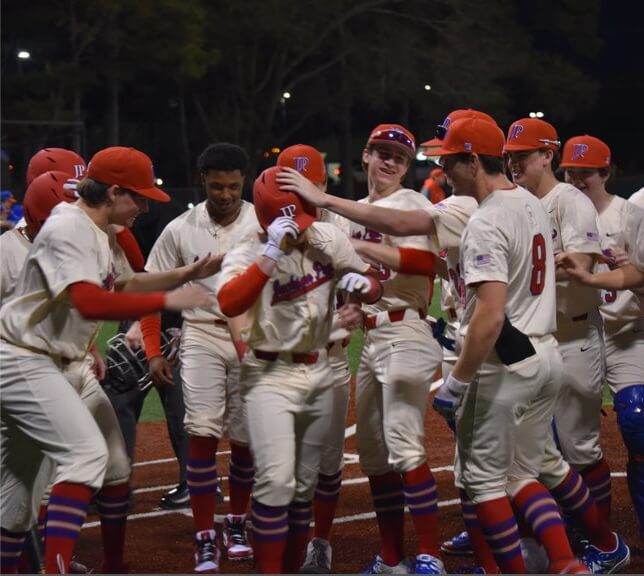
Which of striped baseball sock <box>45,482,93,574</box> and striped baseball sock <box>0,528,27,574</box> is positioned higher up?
striped baseball sock <box>45,482,93,574</box>

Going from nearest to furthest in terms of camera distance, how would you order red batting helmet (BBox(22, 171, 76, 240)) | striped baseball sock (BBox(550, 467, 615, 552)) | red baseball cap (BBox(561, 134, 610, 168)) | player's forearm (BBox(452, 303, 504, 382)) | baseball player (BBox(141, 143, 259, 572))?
player's forearm (BBox(452, 303, 504, 382)), striped baseball sock (BBox(550, 467, 615, 552)), red batting helmet (BBox(22, 171, 76, 240)), baseball player (BBox(141, 143, 259, 572)), red baseball cap (BBox(561, 134, 610, 168))

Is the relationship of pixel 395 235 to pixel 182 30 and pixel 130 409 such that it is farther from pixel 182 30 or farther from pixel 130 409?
pixel 182 30

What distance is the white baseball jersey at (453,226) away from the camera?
5785 mm

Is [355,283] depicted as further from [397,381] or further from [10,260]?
[10,260]

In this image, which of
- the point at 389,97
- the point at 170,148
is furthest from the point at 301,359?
the point at 170,148

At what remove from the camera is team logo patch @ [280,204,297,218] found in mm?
5344

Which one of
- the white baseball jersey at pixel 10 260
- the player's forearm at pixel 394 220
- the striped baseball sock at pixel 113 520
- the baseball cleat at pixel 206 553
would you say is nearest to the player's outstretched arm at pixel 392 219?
the player's forearm at pixel 394 220

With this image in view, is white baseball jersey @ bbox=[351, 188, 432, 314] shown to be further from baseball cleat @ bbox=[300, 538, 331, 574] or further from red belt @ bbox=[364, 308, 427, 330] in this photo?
baseball cleat @ bbox=[300, 538, 331, 574]

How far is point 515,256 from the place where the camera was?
511 centimetres

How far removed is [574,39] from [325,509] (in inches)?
1509

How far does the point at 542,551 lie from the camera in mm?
6047

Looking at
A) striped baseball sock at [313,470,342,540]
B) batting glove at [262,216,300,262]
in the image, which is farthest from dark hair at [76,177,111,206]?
striped baseball sock at [313,470,342,540]

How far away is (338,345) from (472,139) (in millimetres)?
1651

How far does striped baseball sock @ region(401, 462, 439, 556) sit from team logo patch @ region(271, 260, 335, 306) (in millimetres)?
1192
